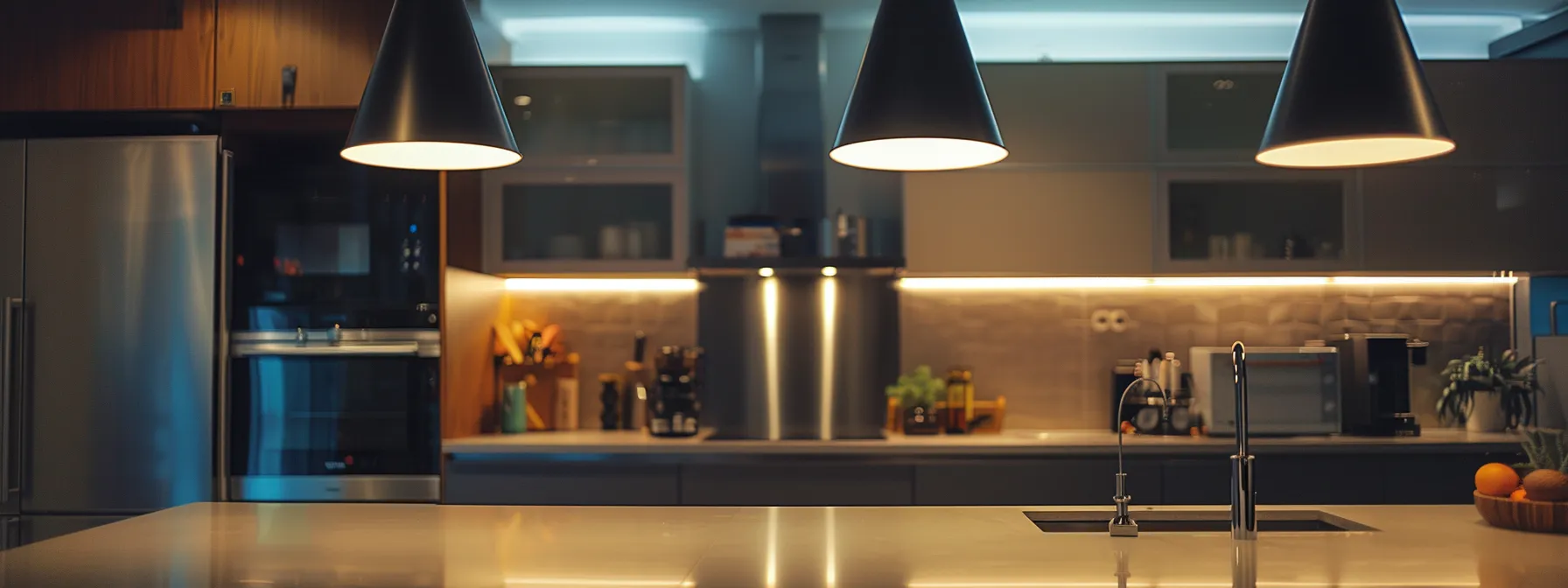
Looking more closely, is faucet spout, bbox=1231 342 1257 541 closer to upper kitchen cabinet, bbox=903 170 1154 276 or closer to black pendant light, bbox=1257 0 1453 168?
black pendant light, bbox=1257 0 1453 168

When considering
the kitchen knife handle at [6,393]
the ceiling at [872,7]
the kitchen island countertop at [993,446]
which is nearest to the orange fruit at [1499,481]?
the kitchen island countertop at [993,446]

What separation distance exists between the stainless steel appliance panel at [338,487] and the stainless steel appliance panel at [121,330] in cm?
13

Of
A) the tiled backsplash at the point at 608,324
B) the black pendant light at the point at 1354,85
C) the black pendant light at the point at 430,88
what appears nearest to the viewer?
the black pendant light at the point at 1354,85

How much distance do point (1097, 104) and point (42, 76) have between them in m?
3.35

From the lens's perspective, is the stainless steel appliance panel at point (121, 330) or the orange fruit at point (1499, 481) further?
the stainless steel appliance panel at point (121, 330)

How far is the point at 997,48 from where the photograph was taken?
4.32m

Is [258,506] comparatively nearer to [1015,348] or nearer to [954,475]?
[954,475]

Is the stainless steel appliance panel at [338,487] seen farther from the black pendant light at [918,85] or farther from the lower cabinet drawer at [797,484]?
the black pendant light at [918,85]

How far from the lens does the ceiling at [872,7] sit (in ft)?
12.9

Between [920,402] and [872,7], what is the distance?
1.38 meters

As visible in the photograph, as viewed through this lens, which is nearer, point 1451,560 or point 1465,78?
point 1451,560

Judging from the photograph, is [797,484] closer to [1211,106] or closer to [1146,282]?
[1146,282]

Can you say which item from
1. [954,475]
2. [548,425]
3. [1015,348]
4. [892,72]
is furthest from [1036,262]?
[892,72]

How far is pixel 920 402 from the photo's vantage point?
3.86m
